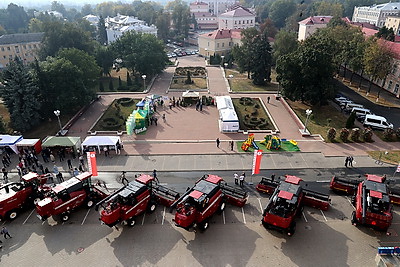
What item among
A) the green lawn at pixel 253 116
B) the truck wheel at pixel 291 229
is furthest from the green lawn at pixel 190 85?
the truck wheel at pixel 291 229

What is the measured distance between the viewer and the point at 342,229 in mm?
19906

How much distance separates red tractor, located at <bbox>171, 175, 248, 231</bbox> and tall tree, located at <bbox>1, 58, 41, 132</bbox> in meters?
26.9

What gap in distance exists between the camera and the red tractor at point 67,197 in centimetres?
1942

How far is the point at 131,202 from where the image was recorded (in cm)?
1936

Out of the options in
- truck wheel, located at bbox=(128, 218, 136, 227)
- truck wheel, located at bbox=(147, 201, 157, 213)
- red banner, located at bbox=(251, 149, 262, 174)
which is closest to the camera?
truck wheel, located at bbox=(128, 218, 136, 227)

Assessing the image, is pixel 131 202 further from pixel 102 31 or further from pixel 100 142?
pixel 102 31

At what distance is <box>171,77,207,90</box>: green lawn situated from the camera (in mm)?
54169

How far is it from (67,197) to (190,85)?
38.5m

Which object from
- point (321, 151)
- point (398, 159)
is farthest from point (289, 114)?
point (398, 159)

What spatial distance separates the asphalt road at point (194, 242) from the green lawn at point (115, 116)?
54.6 ft

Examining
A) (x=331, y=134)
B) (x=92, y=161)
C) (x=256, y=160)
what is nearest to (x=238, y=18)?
(x=331, y=134)

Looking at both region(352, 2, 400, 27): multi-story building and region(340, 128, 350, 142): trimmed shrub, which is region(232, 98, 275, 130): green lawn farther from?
region(352, 2, 400, 27): multi-story building

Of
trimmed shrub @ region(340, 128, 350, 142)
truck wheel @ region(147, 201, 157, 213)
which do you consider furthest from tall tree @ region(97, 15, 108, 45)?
truck wheel @ region(147, 201, 157, 213)

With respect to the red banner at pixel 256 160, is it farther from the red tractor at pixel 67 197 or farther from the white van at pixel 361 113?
the white van at pixel 361 113
